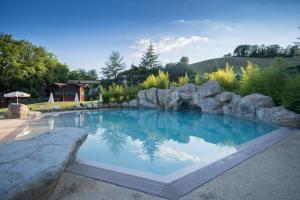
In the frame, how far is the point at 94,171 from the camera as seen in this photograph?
3.53m

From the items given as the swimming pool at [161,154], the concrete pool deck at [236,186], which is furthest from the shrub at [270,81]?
the concrete pool deck at [236,186]

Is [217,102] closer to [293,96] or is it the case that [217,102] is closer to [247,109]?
[247,109]

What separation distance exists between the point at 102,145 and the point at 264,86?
30.4 ft

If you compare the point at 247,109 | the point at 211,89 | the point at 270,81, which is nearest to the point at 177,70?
the point at 211,89

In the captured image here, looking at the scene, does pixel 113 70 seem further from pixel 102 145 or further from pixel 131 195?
pixel 131 195

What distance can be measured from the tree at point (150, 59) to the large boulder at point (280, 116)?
24716 millimetres

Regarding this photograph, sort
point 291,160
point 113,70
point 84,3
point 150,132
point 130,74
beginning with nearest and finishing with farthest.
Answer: point 291,160, point 150,132, point 84,3, point 130,74, point 113,70

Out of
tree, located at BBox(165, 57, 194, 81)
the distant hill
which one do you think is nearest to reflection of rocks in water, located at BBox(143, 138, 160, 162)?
tree, located at BBox(165, 57, 194, 81)

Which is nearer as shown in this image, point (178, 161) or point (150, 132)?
point (178, 161)

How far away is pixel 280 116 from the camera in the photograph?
7.97 meters

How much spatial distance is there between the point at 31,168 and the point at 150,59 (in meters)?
31.7

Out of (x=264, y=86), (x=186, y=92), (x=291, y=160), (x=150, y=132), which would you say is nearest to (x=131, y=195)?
(x=291, y=160)

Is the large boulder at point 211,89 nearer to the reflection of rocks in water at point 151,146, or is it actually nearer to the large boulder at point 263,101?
the large boulder at point 263,101

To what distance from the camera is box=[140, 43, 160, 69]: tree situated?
3278 centimetres
